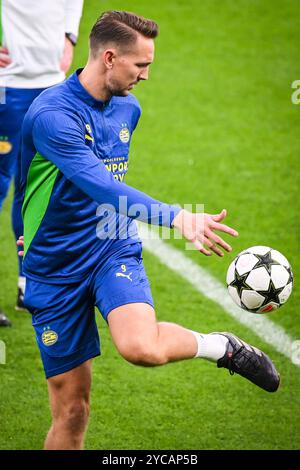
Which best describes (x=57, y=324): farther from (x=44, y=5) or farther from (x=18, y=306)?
(x=44, y=5)

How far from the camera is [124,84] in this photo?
15.3 ft

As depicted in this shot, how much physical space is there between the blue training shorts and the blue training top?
0.19ft

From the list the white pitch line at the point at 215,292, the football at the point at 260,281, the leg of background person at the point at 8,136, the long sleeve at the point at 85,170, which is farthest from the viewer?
the leg of background person at the point at 8,136

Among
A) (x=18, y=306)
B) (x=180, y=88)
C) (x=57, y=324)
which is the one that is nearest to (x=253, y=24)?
(x=180, y=88)

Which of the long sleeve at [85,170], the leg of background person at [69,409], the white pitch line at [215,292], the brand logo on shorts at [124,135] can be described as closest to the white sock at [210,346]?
the leg of background person at [69,409]

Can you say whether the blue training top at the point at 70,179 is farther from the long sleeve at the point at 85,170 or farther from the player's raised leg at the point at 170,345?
the player's raised leg at the point at 170,345

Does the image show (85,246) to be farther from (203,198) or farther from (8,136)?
(203,198)

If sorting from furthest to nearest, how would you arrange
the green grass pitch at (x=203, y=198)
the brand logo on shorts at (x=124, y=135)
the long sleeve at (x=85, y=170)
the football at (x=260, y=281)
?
1. the green grass pitch at (x=203, y=198)
2. the football at (x=260, y=281)
3. the brand logo on shorts at (x=124, y=135)
4. the long sleeve at (x=85, y=170)

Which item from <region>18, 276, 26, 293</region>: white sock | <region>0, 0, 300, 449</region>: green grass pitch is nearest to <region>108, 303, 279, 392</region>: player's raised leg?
<region>0, 0, 300, 449</region>: green grass pitch

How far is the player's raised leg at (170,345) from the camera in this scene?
441cm

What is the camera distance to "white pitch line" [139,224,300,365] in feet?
21.0

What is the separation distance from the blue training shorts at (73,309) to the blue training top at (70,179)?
0.19 feet

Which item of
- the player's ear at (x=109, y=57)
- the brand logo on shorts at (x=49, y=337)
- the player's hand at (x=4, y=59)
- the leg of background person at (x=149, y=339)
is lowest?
the brand logo on shorts at (x=49, y=337)

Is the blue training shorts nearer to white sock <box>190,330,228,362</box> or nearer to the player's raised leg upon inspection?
the player's raised leg
